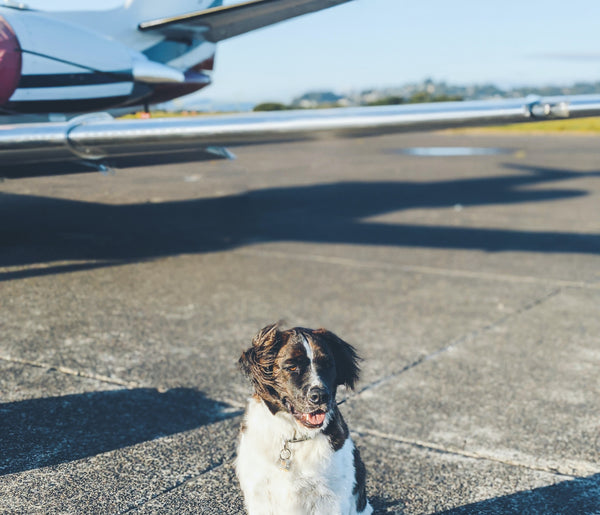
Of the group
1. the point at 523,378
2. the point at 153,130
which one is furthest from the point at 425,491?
the point at 153,130

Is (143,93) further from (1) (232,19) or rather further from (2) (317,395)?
(2) (317,395)

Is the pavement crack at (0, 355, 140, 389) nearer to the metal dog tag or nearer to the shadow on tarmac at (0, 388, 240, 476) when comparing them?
the shadow on tarmac at (0, 388, 240, 476)

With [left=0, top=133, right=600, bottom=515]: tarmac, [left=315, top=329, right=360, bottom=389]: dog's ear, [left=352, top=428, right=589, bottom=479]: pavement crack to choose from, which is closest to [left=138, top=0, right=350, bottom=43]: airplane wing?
[left=0, top=133, right=600, bottom=515]: tarmac

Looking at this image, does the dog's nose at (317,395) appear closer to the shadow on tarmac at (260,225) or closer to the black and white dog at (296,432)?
the black and white dog at (296,432)

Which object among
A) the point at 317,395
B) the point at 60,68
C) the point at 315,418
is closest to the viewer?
the point at 317,395

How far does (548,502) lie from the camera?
345 cm

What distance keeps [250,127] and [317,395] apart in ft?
14.8

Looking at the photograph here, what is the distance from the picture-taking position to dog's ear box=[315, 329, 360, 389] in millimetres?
2742

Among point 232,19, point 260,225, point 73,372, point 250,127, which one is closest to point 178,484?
point 73,372

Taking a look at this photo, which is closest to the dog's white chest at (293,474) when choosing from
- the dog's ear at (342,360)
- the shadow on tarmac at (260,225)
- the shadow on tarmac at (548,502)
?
the dog's ear at (342,360)

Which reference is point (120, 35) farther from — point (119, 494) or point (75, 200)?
point (119, 494)

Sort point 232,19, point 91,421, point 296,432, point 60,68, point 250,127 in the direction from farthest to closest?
1. point 232,19
2. point 60,68
3. point 250,127
4. point 91,421
5. point 296,432

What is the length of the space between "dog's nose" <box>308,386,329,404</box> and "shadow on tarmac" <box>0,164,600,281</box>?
491 cm

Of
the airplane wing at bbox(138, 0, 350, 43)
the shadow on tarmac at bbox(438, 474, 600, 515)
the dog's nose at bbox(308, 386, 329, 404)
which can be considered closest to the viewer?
the dog's nose at bbox(308, 386, 329, 404)
